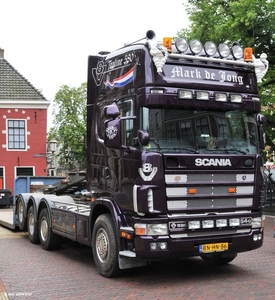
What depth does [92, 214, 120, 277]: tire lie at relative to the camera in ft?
23.4

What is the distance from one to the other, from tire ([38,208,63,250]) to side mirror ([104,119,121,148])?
3.73 m

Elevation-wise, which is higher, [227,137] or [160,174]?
[227,137]

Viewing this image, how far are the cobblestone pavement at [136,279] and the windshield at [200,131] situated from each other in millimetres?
1883

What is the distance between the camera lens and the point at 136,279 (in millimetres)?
7328

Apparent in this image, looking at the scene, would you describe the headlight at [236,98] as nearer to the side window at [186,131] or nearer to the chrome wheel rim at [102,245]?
the side window at [186,131]

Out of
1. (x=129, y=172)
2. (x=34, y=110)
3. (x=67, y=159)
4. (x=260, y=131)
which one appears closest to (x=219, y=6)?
(x=260, y=131)

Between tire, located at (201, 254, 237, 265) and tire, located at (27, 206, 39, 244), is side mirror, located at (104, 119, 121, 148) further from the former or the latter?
tire, located at (27, 206, 39, 244)

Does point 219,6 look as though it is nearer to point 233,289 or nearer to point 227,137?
point 227,137

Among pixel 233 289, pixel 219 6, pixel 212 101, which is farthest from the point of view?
pixel 219 6

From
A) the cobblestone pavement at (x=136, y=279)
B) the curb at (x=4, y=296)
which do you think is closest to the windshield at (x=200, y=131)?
the cobblestone pavement at (x=136, y=279)

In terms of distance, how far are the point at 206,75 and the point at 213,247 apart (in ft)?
8.12

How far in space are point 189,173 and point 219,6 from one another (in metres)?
14.5

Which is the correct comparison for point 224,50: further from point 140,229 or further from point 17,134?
point 17,134

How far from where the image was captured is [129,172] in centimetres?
686
